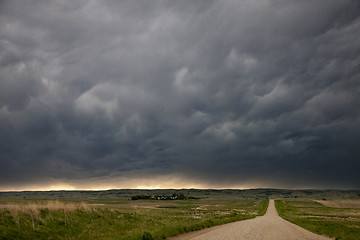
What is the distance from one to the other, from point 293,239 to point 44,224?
24.1 m

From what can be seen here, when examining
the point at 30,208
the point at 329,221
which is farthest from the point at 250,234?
the point at 329,221

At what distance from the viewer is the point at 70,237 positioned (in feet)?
79.2

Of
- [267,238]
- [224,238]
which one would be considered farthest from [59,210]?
[267,238]

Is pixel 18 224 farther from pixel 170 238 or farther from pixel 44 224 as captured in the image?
pixel 170 238

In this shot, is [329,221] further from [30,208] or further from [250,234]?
[30,208]

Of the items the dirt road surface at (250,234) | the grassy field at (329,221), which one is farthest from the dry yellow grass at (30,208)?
the grassy field at (329,221)

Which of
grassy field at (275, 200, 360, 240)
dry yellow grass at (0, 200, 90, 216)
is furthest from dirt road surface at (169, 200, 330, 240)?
dry yellow grass at (0, 200, 90, 216)

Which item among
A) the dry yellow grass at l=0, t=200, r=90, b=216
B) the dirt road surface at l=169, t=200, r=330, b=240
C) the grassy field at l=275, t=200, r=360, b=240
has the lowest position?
the grassy field at l=275, t=200, r=360, b=240

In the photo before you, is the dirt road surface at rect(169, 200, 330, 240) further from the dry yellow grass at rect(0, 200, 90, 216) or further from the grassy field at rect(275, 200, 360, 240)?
the dry yellow grass at rect(0, 200, 90, 216)

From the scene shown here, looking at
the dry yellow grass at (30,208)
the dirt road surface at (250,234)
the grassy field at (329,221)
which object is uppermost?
the dry yellow grass at (30,208)

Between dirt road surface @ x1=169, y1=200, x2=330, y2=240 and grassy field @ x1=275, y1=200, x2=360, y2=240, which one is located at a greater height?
dirt road surface @ x1=169, y1=200, x2=330, y2=240

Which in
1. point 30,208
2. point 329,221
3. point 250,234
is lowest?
point 329,221

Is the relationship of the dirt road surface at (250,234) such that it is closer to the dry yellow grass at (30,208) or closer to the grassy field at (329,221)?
the grassy field at (329,221)

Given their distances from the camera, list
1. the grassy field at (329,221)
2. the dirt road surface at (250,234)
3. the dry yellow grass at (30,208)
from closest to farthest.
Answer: the dirt road surface at (250,234) < the dry yellow grass at (30,208) < the grassy field at (329,221)
